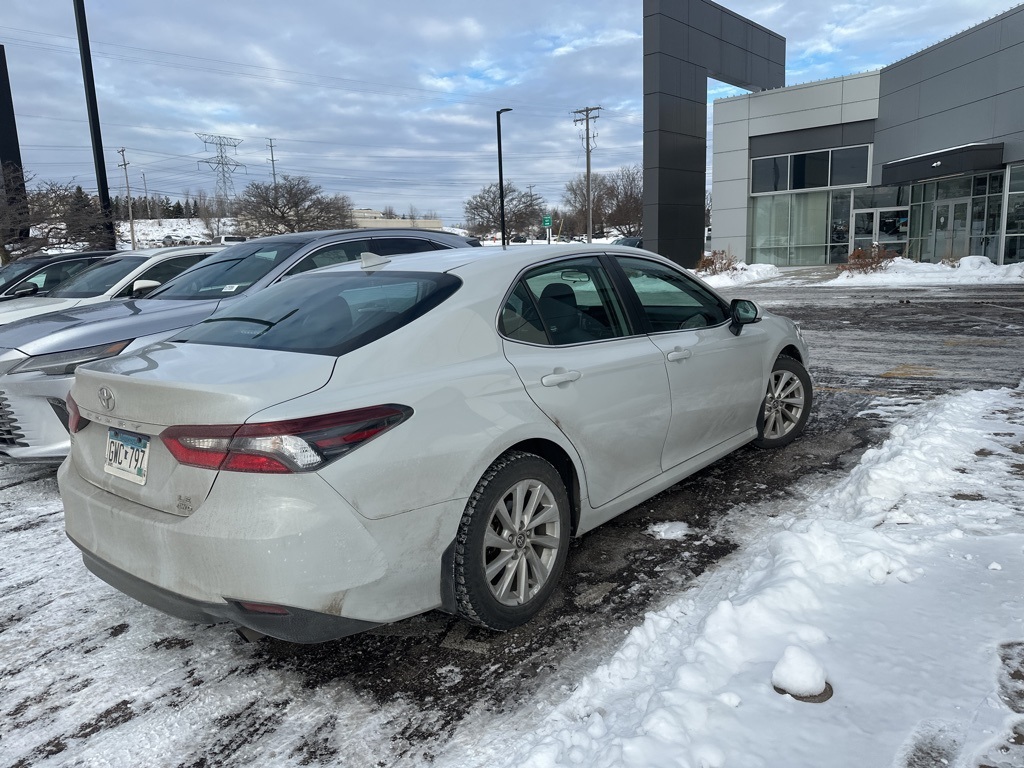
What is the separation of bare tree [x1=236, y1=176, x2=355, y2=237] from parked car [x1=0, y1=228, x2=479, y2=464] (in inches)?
1804

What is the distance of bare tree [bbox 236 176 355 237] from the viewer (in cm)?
5088

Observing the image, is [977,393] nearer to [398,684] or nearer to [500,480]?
[500,480]

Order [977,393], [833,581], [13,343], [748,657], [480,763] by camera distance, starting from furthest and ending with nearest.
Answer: [977,393] < [13,343] < [833,581] < [748,657] < [480,763]

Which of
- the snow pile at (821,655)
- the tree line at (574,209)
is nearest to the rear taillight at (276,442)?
the snow pile at (821,655)

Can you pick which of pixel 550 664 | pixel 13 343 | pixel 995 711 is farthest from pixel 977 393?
pixel 13 343

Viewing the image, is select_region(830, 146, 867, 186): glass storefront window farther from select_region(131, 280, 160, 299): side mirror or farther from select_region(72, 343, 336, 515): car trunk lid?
select_region(72, 343, 336, 515): car trunk lid

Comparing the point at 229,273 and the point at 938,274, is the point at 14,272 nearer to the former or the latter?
the point at 229,273

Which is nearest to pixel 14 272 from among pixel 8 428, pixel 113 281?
pixel 113 281

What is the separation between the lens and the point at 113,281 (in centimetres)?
752

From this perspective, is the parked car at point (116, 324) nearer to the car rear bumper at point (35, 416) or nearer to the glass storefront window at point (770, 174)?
the car rear bumper at point (35, 416)

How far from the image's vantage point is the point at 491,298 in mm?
3205

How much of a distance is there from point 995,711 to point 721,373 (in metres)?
2.38

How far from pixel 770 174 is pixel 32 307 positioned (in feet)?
98.8

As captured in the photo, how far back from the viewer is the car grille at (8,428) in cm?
486
